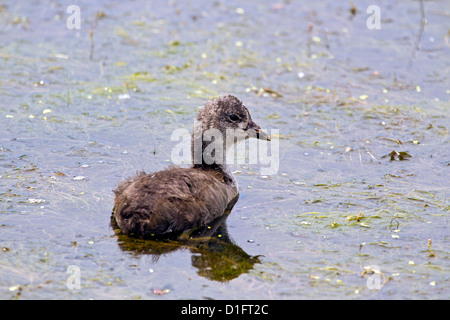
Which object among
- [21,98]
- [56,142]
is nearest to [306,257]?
[56,142]

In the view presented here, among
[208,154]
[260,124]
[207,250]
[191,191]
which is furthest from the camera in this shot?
[260,124]

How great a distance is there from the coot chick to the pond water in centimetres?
21

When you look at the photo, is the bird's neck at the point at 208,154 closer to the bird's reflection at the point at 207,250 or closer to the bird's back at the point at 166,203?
the bird's back at the point at 166,203

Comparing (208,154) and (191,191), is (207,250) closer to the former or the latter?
(191,191)

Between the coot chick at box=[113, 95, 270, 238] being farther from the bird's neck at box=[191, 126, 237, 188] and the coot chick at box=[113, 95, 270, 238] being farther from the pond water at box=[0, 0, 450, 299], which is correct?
the pond water at box=[0, 0, 450, 299]

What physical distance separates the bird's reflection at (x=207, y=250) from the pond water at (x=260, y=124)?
0.07ft

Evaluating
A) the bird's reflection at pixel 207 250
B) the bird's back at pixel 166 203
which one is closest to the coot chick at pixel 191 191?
the bird's back at pixel 166 203

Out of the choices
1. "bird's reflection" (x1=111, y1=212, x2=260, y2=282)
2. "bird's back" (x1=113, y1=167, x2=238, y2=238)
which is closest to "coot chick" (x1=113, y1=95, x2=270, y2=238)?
"bird's back" (x1=113, y1=167, x2=238, y2=238)

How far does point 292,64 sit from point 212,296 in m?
7.74

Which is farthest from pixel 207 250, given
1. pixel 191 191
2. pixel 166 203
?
pixel 191 191

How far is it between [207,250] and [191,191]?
0.76 meters

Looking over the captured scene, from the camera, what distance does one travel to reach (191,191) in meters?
7.82

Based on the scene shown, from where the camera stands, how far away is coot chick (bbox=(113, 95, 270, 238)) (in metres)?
7.37
